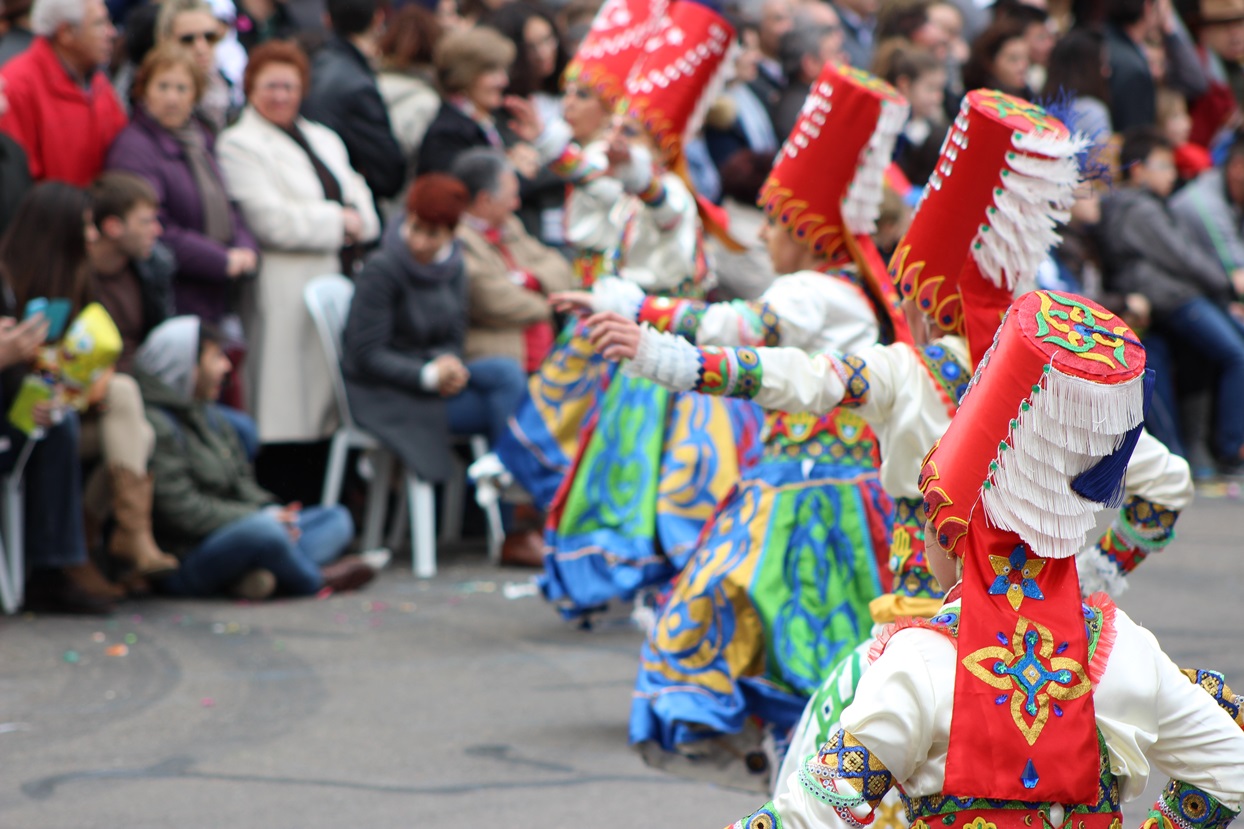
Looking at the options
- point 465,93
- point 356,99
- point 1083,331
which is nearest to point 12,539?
point 356,99

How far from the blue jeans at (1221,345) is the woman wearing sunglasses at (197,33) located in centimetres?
577

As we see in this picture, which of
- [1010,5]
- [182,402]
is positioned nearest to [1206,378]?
[1010,5]

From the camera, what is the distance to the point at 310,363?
759 cm

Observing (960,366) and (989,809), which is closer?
(989,809)

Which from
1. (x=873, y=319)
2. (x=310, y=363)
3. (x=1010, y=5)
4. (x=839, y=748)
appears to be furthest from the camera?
(x=1010, y=5)

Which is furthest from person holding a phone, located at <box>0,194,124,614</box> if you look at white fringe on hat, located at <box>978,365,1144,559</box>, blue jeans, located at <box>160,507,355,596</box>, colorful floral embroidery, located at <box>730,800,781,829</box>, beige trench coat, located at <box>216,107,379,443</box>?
white fringe on hat, located at <box>978,365,1144,559</box>

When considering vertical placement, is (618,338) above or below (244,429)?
above

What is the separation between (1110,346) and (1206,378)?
859cm

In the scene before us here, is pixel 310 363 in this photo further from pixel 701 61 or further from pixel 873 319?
pixel 873 319

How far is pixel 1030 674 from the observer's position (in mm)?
2244

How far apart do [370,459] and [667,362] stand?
15.5 ft

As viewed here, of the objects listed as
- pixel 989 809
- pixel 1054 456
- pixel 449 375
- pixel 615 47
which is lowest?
pixel 449 375

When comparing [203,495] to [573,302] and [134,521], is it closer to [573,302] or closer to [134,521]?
[134,521]

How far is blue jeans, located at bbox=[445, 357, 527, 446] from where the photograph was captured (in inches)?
297
